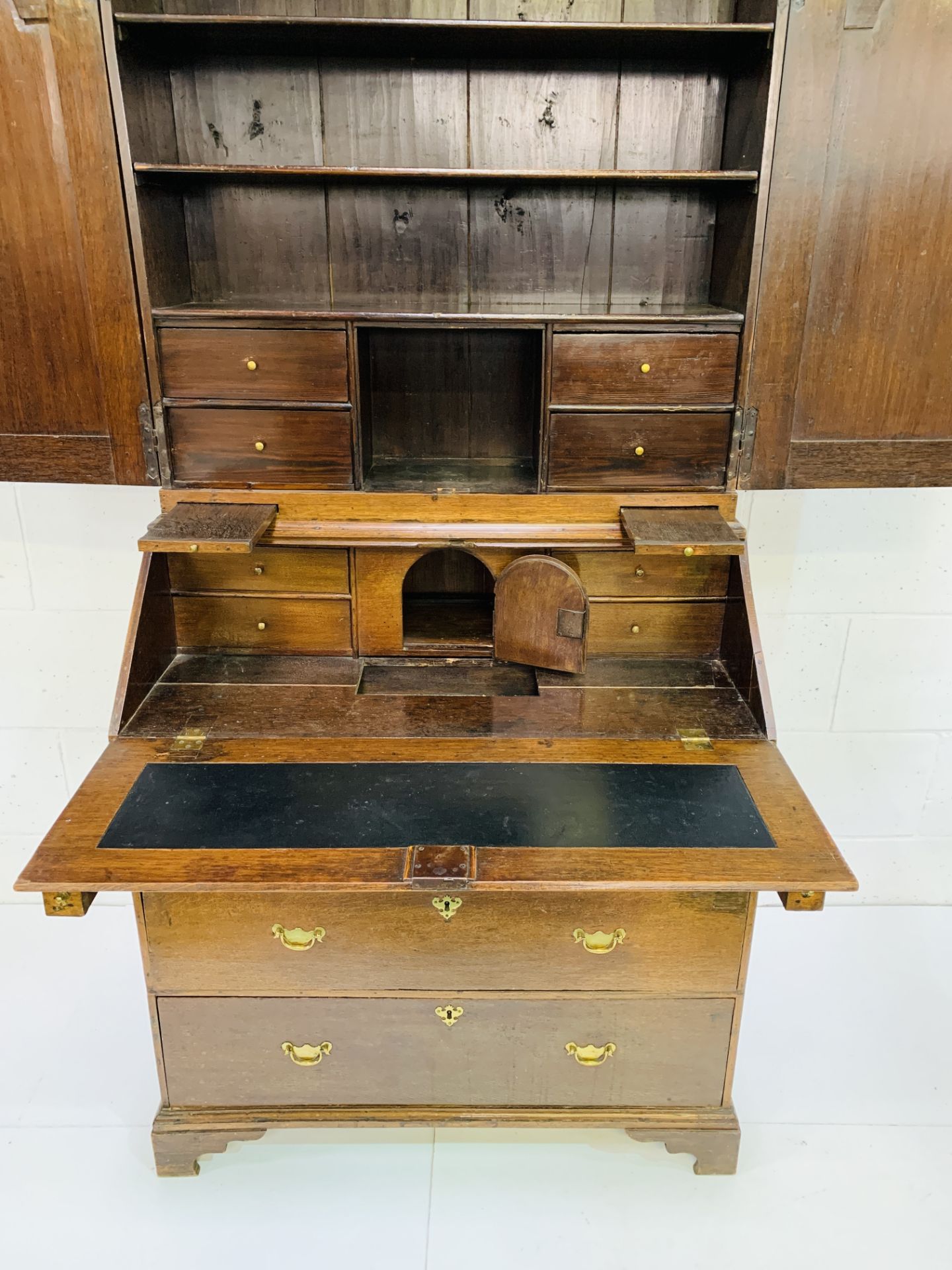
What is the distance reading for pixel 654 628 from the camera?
87.1 inches

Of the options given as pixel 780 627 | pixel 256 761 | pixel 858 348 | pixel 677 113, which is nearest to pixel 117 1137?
pixel 256 761

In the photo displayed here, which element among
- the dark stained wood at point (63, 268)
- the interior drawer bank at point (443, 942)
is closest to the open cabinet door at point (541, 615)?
the interior drawer bank at point (443, 942)

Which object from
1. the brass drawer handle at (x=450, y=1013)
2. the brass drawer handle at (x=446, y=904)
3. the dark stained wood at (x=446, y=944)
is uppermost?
the brass drawer handle at (x=446, y=904)

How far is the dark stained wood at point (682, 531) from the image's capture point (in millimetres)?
1905

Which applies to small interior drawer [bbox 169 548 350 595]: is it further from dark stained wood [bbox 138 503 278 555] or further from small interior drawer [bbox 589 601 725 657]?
small interior drawer [bbox 589 601 725 657]

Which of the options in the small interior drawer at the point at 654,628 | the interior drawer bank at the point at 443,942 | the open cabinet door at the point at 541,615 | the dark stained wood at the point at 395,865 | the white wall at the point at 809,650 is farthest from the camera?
the white wall at the point at 809,650

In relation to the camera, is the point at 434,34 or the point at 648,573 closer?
the point at 434,34

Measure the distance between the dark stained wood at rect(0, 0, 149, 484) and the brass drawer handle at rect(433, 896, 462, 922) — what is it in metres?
1.04

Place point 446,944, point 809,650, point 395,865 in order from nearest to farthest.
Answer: point 395,865, point 446,944, point 809,650

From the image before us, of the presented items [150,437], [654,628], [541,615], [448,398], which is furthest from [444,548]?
[150,437]

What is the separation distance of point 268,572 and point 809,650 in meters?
1.54

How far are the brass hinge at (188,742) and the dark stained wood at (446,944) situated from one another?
0.28 meters

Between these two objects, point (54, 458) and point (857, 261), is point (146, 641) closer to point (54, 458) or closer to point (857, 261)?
point (54, 458)

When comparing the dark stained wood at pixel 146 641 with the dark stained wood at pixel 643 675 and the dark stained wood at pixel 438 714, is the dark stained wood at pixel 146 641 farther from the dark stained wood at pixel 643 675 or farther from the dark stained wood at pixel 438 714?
the dark stained wood at pixel 643 675
